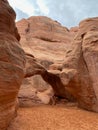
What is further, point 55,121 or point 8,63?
point 55,121

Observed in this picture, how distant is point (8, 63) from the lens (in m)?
7.94

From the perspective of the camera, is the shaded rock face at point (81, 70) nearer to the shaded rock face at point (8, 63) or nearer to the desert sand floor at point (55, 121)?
the desert sand floor at point (55, 121)

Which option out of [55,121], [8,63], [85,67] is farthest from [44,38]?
[8,63]

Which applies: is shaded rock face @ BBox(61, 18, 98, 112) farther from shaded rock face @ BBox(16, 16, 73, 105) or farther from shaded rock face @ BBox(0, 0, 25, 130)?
shaded rock face @ BBox(16, 16, 73, 105)

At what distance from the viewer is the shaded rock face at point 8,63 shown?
7762 mm

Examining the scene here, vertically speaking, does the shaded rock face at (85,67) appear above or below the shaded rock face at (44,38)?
below

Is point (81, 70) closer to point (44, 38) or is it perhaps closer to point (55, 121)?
point (55, 121)

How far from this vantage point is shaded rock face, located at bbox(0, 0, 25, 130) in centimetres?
776

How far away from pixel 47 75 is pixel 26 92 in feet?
12.5

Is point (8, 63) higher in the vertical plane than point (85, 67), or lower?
lower

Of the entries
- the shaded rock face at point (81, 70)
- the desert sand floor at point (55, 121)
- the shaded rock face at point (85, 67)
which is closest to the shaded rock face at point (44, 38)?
the shaded rock face at point (81, 70)

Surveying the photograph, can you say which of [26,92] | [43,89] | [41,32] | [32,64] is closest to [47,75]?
[32,64]

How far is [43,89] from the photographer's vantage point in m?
24.8

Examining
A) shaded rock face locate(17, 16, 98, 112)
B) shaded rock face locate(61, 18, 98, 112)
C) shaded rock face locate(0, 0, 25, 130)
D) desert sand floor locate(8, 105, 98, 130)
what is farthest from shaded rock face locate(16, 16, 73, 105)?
shaded rock face locate(0, 0, 25, 130)
